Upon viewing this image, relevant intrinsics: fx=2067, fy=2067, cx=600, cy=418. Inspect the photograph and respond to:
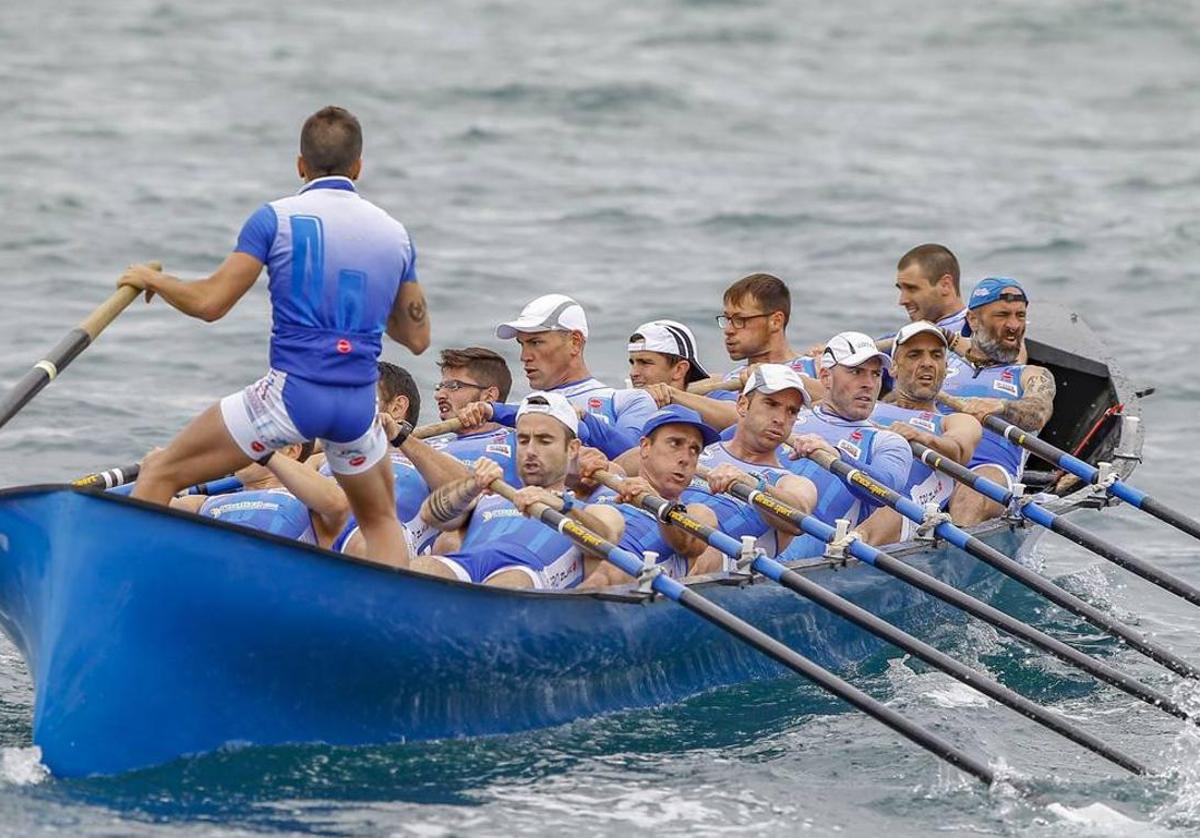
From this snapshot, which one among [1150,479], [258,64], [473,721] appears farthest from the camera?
[258,64]

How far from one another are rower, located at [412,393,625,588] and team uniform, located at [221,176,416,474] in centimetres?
143

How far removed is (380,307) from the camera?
8.79 metres

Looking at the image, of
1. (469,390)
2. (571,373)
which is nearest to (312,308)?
(469,390)

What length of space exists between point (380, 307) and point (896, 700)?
12.5ft

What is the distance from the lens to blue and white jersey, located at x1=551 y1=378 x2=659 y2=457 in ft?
38.6

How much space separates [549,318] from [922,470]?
7.80ft

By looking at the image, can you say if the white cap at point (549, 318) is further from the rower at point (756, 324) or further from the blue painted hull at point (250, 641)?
the blue painted hull at point (250, 641)

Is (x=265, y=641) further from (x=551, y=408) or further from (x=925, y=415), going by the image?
(x=925, y=415)

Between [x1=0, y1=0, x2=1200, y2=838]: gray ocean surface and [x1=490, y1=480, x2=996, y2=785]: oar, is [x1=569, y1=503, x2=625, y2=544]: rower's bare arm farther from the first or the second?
[x1=0, y1=0, x2=1200, y2=838]: gray ocean surface

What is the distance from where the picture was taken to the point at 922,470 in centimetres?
1219

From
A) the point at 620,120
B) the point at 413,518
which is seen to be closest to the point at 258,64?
the point at 620,120

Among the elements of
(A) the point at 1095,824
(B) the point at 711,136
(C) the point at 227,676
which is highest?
(B) the point at 711,136

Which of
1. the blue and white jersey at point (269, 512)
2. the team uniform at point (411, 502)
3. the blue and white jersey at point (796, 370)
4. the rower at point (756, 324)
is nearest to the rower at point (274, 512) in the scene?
the blue and white jersey at point (269, 512)

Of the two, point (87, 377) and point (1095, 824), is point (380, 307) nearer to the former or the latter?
point (1095, 824)
